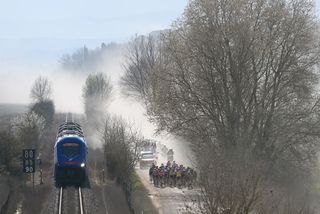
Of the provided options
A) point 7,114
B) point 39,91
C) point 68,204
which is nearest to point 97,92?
point 39,91

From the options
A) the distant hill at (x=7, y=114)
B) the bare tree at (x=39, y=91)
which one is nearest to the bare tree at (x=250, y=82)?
the distant hill at (x=7, y=114)

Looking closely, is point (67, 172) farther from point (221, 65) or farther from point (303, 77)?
point (303, 77)

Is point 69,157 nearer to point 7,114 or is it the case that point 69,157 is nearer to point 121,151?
point 121,151

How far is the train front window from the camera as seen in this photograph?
121 feet

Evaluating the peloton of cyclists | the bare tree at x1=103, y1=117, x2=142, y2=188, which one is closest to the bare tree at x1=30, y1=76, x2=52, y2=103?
the bare tree at x1=103, y1=117, x2=142, y2=188

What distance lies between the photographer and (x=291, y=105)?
32781mm

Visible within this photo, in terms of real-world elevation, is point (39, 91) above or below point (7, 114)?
above

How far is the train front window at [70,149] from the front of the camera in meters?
36.8

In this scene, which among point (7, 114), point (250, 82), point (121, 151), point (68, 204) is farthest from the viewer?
point (7, 114)

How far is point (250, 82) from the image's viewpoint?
3288 centimetres

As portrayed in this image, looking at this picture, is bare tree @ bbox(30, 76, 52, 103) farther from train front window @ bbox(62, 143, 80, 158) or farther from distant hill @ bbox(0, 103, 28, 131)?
train front window @ bbox(62, 143, 80, 158)

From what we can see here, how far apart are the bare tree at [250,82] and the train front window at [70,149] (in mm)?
6597

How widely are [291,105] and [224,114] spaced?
12.5 ft

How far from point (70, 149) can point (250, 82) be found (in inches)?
482
